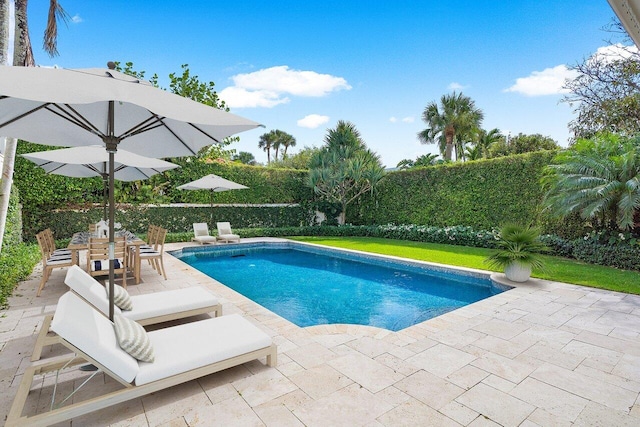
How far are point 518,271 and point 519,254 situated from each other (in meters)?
0.40

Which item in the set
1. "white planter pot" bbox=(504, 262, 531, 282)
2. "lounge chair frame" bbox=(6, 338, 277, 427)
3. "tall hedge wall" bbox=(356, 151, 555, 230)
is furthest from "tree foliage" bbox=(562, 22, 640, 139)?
"lounge chair frame" bbox=(6, 338, 277, 427)

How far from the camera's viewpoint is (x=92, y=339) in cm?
261

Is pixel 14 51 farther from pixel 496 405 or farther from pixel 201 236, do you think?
pixel 496 405

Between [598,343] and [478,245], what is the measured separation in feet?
29.1

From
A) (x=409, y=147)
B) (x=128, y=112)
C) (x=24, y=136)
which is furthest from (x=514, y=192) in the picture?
(x=409, y=147)

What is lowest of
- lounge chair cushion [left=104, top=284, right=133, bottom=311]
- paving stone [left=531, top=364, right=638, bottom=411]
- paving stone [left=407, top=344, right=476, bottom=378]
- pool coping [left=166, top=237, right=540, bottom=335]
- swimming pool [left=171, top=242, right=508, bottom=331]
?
swimming pool [left=171, top=242, right=508, bottom=331]

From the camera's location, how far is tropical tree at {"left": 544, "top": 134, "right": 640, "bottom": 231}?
7.96 meters

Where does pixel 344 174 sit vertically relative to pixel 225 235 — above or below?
above

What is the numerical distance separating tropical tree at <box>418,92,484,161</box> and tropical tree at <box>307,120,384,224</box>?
33.0ft

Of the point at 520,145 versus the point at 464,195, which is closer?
the point at 464,195

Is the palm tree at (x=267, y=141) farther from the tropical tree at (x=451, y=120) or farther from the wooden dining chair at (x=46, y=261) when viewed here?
the wooden dining chair at (x=46, y=261)

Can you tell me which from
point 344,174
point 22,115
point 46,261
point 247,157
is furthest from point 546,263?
point 247,157

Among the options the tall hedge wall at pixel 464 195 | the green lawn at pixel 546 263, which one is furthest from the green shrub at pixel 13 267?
the tall hedge wall at pixel 464 195

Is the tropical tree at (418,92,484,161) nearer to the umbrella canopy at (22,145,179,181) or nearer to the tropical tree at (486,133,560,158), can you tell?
the tropical tree at (486,133,560,158)
